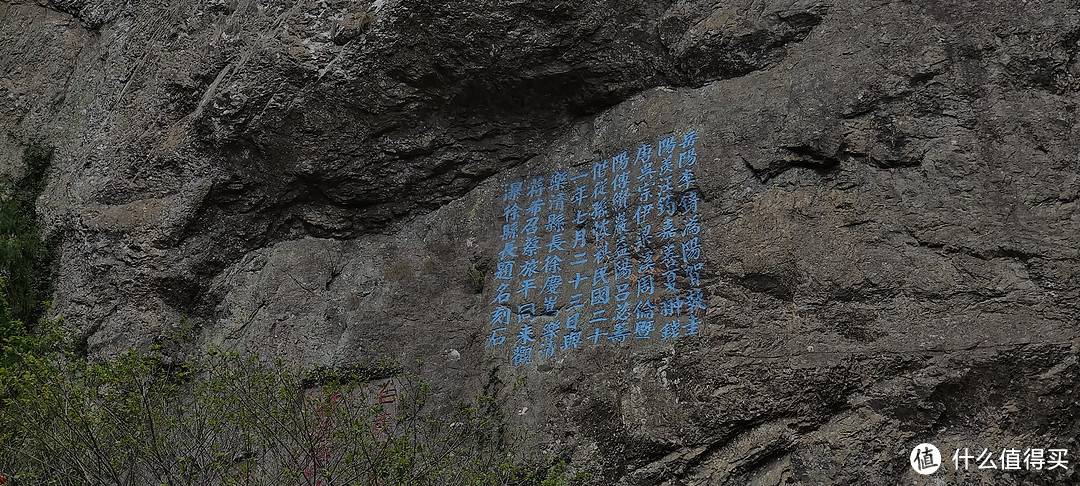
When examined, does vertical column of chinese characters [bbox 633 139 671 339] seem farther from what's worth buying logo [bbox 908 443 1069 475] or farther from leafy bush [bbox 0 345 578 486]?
what's worth buying logo [bbox 908 443 1069 475]

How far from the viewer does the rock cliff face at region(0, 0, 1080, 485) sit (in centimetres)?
482

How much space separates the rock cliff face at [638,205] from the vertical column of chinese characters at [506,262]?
0.06 meters

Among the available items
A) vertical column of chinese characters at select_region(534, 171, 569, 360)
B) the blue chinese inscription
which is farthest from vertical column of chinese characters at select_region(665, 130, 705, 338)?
vertical column of chinese characters at select_region(534, 171, 569, 360)

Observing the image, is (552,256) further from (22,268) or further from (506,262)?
(22,268)

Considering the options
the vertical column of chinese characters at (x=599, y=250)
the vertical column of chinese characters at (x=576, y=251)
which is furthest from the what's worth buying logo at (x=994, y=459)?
the vertical column of chinese characters at (x=576, y=251)

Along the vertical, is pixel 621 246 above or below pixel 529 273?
above

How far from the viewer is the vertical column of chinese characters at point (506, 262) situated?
6457 millimetres


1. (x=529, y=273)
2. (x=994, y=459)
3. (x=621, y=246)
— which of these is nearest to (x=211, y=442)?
(x=529, y=273)

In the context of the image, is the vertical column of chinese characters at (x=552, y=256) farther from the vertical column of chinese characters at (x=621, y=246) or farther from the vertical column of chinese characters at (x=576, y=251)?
the vertical column of chinese characters at (x=621, y=246)

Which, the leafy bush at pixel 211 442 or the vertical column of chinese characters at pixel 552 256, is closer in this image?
the leafy bush at pixel 211 442

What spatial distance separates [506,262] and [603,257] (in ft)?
Result: 2.93

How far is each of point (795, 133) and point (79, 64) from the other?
313 inches

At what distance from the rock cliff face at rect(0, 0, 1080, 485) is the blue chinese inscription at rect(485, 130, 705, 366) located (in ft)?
0.18

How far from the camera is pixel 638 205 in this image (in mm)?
6336
